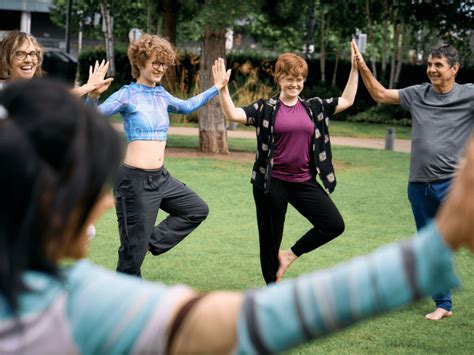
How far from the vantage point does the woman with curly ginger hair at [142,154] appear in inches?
267

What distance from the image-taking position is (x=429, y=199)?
7035mm

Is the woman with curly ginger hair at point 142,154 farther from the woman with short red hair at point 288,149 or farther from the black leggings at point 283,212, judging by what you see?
the black leggings at point 283,212

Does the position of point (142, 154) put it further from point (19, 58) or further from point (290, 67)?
point (290, 67)

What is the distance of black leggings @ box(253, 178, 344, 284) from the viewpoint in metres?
7.31

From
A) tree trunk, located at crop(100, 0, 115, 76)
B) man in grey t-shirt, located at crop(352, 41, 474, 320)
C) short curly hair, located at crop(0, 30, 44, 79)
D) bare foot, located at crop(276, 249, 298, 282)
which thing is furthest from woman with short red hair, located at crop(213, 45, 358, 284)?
tree trunk, located at crop(100, 0, 115, 76)

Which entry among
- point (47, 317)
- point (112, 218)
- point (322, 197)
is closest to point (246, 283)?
point (322, 197)

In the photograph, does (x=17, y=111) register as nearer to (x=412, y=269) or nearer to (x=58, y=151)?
(x=58, y=151)

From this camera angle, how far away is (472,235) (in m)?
1.34

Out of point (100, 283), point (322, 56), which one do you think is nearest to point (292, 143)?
point (100, 283)

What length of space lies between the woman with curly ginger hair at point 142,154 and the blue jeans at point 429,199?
1747mm

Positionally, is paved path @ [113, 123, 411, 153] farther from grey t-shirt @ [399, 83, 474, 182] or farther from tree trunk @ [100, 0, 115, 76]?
grey t-shirt @ [399, 83, 474, 182]

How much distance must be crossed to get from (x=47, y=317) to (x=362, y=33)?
40839mm

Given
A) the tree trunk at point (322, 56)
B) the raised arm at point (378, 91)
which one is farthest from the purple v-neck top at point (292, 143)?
the tree trunk at point (322, 56)

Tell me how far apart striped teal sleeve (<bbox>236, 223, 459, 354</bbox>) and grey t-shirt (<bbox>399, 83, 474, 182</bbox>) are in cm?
566
